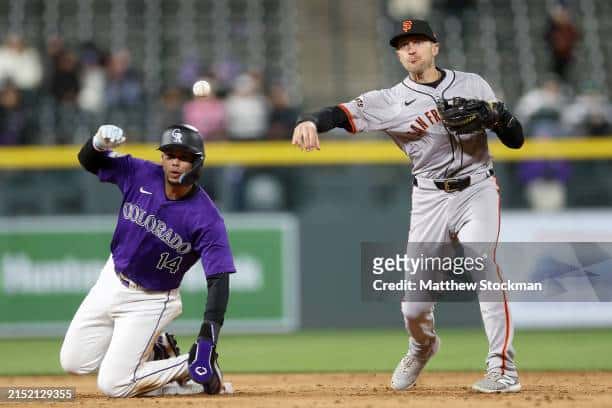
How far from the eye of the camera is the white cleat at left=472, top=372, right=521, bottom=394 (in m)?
5.82

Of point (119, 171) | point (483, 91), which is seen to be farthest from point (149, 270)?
point (483, 91)

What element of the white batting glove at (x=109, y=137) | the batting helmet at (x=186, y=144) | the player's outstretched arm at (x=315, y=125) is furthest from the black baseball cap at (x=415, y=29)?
the white batting glove at (x=109, y=137)

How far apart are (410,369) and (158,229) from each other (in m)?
1.71

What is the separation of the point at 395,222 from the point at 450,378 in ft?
13.3

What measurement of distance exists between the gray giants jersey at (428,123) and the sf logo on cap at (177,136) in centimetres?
95

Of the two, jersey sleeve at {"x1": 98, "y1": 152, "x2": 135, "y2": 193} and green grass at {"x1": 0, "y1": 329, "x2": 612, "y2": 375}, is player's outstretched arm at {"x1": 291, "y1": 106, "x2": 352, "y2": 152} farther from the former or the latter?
green grass at {"x1": 0, "y1": 329, "x2": 612, "y2": 375}

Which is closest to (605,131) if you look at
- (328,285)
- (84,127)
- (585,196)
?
(585,196)

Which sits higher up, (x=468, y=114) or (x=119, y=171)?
(x=468, y=114)

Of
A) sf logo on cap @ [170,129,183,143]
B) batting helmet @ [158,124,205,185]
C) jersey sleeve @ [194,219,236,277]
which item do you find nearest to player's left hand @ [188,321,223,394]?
jersey sleeve @ [194,219,236,277]

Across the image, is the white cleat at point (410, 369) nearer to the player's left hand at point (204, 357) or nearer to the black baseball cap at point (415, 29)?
the player's left hand at point (204, 357)

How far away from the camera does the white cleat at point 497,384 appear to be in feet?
19.1

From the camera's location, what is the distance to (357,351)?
9750 millimetres

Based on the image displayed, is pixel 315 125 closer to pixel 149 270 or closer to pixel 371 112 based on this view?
pixel 371 112

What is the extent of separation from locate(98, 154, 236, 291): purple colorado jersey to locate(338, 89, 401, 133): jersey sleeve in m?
0.94
